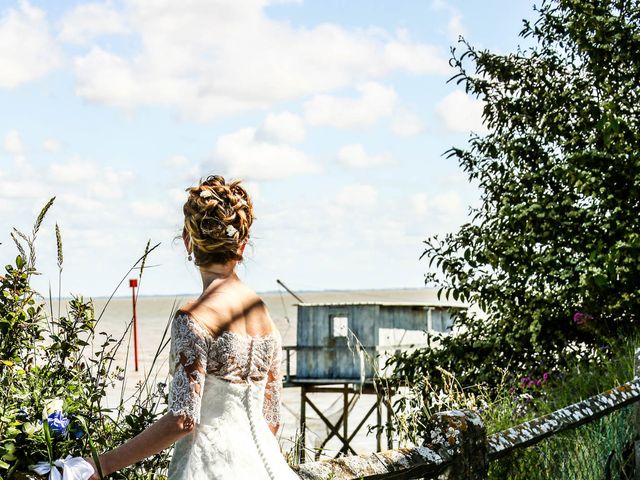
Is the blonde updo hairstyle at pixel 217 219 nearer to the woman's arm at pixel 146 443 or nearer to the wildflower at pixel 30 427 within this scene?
the woman's arm at pixel 146 443

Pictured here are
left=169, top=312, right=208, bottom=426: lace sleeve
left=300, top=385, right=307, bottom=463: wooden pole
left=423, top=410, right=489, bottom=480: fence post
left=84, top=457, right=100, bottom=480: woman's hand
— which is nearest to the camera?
left=84, top=457, right=100, bottom=480: woman's hand

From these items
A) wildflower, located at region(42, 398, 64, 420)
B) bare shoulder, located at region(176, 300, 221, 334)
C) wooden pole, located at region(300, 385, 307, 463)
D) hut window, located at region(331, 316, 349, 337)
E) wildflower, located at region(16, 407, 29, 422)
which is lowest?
wooden pole, located at region(300, 385, 307, 463)

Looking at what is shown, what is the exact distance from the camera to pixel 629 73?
29.0 feet

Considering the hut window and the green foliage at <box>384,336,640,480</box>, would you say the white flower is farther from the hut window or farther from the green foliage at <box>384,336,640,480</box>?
the hut window

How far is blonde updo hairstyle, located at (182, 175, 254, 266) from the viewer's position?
9.54 ft

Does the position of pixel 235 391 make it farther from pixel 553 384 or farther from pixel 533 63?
pixel 533 63

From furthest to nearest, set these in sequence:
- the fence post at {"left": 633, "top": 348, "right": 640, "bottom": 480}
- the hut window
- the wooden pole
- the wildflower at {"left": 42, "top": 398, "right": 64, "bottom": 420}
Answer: the hut window, the wooden pole, the fence post at {"left": 633, "top": 348, "right": 640, "bottom": 480}, the wildflower at {"left": 42, "top": 398, "right": 64, "bottom": 420}

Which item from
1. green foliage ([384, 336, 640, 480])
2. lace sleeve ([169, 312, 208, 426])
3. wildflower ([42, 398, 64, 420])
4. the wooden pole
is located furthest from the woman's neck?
the wooden pole

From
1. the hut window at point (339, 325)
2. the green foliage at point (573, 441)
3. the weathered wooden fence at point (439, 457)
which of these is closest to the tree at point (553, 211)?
the green foliage at point (573, 441)

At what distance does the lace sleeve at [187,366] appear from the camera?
276 cm

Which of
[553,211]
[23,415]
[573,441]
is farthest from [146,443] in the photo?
[553,211]

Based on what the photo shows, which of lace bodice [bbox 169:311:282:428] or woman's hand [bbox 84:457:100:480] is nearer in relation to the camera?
woman's hand [bbox 84:457:100:480]

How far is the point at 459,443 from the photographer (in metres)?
3.21

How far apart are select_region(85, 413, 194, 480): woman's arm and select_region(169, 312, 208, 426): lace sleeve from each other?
0.03m
